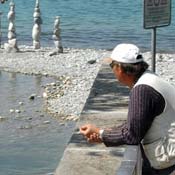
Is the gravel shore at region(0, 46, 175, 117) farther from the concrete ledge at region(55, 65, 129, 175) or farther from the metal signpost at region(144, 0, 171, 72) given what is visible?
the metal signpost at region(144, 0, 171, 72)

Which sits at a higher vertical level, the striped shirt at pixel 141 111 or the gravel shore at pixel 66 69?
the striped shirt at pixel 141 111

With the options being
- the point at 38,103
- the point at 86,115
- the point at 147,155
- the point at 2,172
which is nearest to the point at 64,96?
the point at 38,103

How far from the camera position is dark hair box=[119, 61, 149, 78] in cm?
465

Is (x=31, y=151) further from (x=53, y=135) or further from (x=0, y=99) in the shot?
(x=0, y=99)

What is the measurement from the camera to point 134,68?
467 cm

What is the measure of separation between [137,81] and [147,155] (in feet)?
1.62

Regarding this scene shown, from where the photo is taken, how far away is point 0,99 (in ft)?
54.5

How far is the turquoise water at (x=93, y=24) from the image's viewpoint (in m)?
29.0

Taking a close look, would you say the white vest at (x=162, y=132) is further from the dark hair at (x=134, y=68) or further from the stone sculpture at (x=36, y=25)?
the stone sculpture at (x=36, y=25)

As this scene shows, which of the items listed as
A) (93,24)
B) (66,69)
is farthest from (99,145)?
(93,24)

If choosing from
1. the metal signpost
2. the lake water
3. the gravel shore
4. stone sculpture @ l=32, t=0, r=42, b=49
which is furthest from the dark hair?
stone sculpture @ l=32, t=0, r=42, b=49

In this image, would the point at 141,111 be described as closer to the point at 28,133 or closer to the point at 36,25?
the point at 28,133

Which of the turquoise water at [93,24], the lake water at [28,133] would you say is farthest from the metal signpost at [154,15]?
the turquoise water at [93,24]

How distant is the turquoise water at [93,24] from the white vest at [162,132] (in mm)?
22187
